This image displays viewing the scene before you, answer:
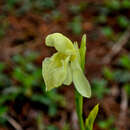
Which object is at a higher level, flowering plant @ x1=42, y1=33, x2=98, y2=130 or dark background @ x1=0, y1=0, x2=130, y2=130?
flowering plant @ x1=42, y1=33, x2=98, y2=130

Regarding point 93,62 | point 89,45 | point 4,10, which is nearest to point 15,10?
point 4,10

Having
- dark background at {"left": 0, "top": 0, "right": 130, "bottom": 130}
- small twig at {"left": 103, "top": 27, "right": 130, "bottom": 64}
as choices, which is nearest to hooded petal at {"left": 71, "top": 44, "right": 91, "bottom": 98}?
dark background at {"left": 0, "top": 0, "right": 130, "bottom": 130}

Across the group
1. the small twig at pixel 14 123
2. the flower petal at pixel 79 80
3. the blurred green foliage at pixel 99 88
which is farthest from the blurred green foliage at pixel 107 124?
the flower petal at pixel 79 80

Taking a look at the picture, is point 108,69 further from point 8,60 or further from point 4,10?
point 4,10

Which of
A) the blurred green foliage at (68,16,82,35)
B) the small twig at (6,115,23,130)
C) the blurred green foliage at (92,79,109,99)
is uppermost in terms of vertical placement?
the small twig at (6,115,23,130)

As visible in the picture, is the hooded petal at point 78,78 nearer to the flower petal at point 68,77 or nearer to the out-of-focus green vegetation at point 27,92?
the flower petal at point 68,77

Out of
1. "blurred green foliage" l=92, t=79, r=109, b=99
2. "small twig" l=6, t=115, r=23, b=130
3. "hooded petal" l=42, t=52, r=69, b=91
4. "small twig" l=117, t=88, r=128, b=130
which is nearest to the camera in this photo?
"hooded petal" l=42, t=52, r=69, b=91

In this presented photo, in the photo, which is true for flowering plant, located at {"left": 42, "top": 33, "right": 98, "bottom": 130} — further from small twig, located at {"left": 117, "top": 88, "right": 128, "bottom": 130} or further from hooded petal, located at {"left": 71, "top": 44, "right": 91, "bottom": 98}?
small twig, located at {"left": 117, "top": 88, "right": 128, "bottom": 130}

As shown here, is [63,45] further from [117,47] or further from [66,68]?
[117,47]

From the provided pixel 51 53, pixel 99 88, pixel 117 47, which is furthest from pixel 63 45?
pixel 117 47
